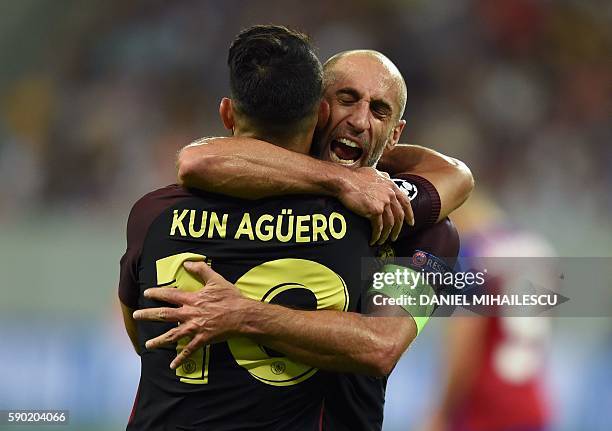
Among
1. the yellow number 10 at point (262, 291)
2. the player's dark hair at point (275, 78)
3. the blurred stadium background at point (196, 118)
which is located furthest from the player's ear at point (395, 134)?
the blurred stadium background at point (196, 118)

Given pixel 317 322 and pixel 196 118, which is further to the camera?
pixel 196 118

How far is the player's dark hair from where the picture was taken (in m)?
1.95

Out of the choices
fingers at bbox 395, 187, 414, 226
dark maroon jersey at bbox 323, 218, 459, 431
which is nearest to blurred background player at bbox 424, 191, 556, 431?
dark maroon jersey at bbox 323, 218, 459, 431

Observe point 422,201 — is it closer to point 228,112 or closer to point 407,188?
point 407,188

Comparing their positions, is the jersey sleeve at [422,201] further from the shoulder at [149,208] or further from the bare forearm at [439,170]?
the shoulder at [149,208]

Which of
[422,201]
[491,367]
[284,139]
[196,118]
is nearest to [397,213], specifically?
[422,201]

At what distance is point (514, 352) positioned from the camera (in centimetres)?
616

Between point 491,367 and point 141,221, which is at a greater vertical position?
point 141,221

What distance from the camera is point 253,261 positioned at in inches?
76.1

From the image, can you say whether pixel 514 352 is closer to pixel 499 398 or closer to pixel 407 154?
pixel 499 398

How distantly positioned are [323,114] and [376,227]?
1.63 feet

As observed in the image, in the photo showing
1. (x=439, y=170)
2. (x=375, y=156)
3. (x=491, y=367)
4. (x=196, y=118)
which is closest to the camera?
(x=439, y=170)

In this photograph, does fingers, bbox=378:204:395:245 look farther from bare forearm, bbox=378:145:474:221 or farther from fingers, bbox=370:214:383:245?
bare forearm, bbox=378:145:474:221

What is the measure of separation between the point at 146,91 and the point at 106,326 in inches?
81.7
